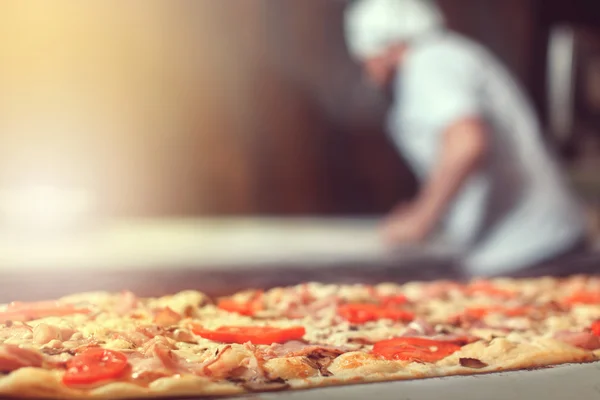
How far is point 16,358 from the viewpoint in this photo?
692mm

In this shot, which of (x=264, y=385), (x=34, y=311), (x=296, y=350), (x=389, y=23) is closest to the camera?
(x=264, y=385)

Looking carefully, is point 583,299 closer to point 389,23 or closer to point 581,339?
point 581,339

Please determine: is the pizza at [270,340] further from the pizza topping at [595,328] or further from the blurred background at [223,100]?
the blurred background at [223,100]

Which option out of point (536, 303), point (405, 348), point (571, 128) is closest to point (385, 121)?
point (571, 128)

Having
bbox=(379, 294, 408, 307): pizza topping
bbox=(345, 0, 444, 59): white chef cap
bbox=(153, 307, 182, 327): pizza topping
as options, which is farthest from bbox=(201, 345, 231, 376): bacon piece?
bbox=(345, 0, 444, 59): white chef cap

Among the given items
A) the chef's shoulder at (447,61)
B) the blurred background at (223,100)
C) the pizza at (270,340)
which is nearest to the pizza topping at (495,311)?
the pizza at (270,340)

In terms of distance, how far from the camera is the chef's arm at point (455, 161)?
2074mm

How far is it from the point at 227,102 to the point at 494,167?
1.52 metres

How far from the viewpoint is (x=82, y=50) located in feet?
10.6

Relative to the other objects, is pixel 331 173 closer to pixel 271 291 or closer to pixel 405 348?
pixel 271 291

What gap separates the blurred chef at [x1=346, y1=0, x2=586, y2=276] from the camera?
2.12 metres

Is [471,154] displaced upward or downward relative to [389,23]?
downward

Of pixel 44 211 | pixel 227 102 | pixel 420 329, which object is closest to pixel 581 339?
pixel 420 329

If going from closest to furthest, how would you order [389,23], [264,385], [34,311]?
[264,385], [34,311], [389,23]
